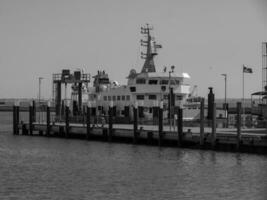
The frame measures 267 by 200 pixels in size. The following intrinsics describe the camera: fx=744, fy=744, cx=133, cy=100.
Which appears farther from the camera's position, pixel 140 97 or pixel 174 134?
pixel 140 97

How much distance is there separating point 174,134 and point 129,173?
14295mm

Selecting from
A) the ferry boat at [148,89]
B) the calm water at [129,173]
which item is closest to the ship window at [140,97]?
the ferry boat at [148,89]

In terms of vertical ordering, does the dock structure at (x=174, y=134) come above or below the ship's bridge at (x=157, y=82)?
below

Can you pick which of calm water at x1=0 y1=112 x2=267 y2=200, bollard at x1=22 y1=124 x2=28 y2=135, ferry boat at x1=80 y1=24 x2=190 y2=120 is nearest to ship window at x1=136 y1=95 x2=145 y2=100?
ferry boat at x1=80 y1=24 x2=190 y2=120

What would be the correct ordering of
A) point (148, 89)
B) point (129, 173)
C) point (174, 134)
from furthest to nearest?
point (148, 89) < point (174, 134) < point (129, 173)

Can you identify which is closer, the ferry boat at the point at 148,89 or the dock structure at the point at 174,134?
the dock structure at the point at 174,134

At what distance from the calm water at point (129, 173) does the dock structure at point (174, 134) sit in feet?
2.97

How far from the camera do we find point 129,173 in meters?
43.9

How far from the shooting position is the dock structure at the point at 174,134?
5169cm

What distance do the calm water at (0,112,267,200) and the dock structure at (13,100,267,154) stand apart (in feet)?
2.97

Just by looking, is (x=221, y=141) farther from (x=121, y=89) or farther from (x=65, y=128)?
(x=121, y=89)

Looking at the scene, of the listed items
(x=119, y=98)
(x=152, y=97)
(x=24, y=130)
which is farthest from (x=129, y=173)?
(x=24, y=130)

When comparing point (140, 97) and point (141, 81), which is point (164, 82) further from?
point (140, 97)

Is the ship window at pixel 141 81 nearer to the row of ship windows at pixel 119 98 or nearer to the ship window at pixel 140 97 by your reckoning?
the ship window at pixel 140 97
